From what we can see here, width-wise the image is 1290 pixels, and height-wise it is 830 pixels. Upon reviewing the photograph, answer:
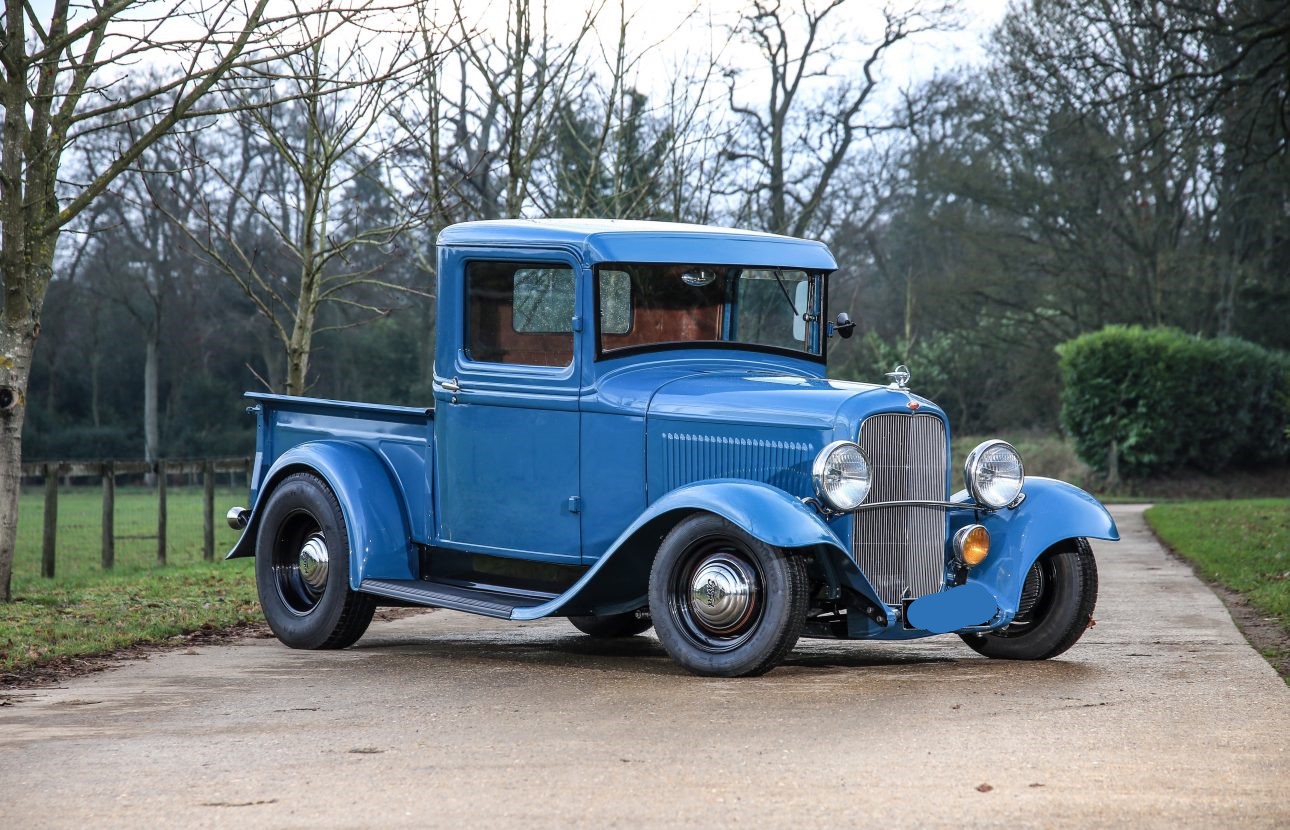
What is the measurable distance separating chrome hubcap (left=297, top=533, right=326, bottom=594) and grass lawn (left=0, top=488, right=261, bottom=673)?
3.52 ft

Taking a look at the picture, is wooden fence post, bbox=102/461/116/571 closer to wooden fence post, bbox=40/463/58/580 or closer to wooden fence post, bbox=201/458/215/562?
wooden fence post, bbox=40/463/58/580

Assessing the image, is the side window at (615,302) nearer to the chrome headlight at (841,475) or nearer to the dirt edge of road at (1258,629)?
the chrome headlight at (841,475)

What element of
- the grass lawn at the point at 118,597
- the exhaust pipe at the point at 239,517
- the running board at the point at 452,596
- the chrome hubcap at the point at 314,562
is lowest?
the grass lawn at the point at 118,597

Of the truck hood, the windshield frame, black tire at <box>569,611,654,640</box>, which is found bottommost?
black tire at <box>569,611,654,640</box>

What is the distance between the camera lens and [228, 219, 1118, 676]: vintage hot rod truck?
6.87 metres

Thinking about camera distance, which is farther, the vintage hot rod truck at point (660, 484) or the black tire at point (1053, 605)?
the black tire at point (1053, 605)

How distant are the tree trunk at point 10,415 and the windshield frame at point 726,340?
438cm

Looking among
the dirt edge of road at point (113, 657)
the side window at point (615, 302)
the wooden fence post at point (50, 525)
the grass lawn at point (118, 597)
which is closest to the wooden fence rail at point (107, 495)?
the wooden fence post at point (50, 525)

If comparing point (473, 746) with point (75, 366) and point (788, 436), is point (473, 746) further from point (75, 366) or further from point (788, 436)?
point (75, 366)

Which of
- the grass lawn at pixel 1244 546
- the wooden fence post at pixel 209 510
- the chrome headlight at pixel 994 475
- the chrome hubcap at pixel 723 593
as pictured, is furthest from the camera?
the wooden fence post at pixel 209 510

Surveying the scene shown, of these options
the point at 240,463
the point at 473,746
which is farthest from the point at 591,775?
the point at 240,463

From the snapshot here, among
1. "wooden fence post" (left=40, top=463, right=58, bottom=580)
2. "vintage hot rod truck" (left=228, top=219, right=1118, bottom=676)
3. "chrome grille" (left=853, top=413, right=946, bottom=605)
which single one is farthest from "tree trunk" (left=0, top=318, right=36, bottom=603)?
"chrome grille" (left=853, top=413, right=946, bottom=605)

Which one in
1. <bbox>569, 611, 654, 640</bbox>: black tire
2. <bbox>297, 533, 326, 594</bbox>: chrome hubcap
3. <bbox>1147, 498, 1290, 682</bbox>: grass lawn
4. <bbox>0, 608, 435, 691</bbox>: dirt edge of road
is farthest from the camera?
<bbox>1147, 498, 1290, 682</bbox>: grass lawn

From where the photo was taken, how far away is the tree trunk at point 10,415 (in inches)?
390
